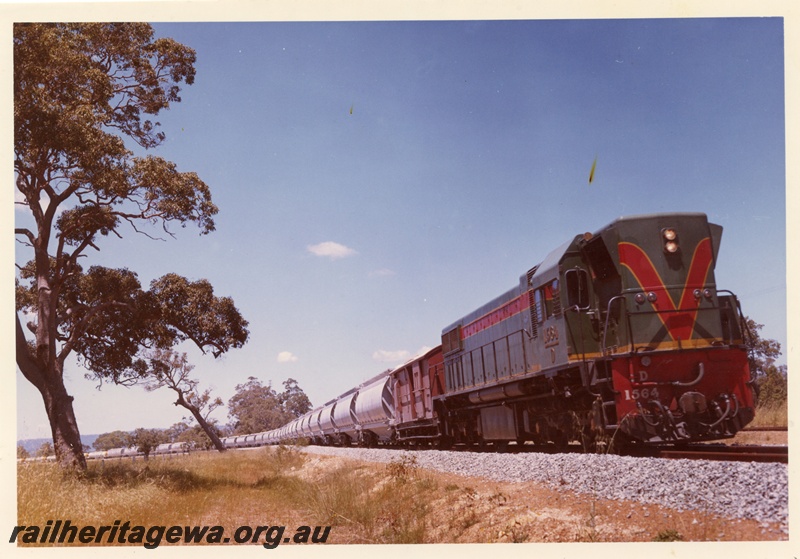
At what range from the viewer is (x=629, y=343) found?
1148cm

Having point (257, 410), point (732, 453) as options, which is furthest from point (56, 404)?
point (257, 410)

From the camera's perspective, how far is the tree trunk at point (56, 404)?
1430cm

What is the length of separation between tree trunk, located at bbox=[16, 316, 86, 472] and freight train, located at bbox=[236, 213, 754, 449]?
984cm

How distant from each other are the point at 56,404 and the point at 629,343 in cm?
1192

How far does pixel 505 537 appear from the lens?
25.4ft

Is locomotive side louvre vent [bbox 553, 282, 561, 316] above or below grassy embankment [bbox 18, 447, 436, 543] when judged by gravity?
above

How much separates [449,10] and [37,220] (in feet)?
34.3

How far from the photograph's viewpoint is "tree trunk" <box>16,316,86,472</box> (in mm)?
14305

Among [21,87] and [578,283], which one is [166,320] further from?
[578,283]

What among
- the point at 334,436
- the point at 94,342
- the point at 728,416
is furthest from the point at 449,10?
the point at 334,436

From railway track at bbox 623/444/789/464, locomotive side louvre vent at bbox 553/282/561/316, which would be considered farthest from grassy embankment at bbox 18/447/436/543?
locomotive side louvre vent at bbox 553/282/561/316

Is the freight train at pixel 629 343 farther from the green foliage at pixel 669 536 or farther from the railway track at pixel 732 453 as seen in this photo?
the green foliage at pixel 669 536

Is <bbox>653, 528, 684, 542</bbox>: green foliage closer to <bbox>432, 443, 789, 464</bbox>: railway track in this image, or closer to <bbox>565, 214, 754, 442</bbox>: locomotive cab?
<bbox>432, 443, 789, 464</bbox>: railway track

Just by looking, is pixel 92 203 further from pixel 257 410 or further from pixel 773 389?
pixel 257 410
